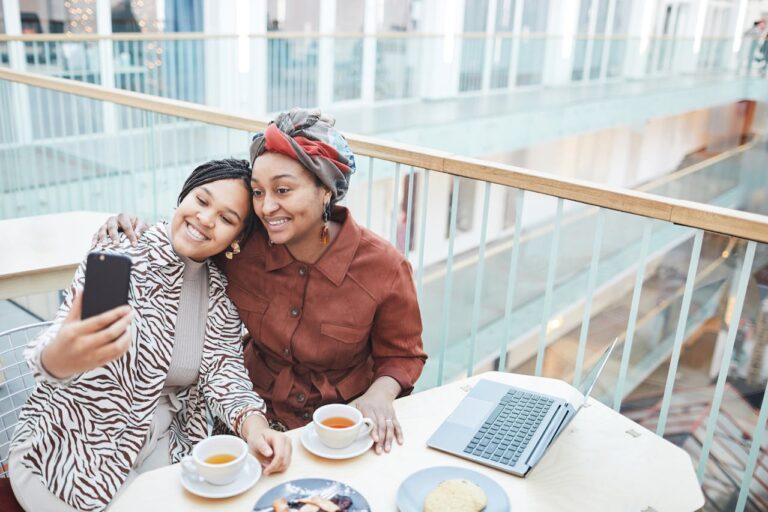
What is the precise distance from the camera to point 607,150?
15727mm

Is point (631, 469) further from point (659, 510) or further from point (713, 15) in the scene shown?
point (713, 15)

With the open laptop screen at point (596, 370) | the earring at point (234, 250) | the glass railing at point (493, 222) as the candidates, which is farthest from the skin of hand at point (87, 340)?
the glass railing at point (493, 222)

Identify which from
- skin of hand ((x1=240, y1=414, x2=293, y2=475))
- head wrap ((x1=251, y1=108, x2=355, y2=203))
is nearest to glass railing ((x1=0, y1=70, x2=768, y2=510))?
head wrap ((x1=251, y1=108, x2=355, y2=203))

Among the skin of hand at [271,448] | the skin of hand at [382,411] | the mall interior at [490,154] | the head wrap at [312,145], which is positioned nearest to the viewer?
the skin of hand at [271,448]

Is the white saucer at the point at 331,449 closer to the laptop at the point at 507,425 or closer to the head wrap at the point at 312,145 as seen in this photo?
the laptop at the point at 507,425

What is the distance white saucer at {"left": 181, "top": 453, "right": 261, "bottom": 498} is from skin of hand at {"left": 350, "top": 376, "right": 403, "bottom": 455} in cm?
26

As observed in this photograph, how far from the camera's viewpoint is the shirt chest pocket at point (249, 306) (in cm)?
183

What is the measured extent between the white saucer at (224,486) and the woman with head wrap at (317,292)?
45 centimetres

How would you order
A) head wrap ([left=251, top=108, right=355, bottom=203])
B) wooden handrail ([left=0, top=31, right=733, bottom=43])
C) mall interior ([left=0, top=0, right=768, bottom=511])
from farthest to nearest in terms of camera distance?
wooden handrail ([left=0, top=31, right=733, bottom=43]) < mall interior ([left=0, top=0, right=768, bottom=511]) < head wrap ([left=251, top=108, right=355, bottom=203])

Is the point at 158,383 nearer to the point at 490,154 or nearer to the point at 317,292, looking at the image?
the point at 317,292

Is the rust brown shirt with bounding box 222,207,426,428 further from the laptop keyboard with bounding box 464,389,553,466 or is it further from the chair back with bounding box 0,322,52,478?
the chair back with bounding box 0,322,52,478

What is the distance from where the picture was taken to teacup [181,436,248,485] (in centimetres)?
123

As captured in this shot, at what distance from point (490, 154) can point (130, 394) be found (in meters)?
10.0

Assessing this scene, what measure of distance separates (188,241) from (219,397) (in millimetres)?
382
